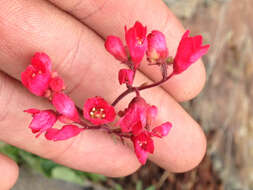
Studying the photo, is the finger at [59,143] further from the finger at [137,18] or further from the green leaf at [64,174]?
the finger at [137,18]

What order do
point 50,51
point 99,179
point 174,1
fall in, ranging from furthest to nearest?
1. point 174,1
2. point 99,179
3. point 50,51

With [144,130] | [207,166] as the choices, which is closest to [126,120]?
[144,130]

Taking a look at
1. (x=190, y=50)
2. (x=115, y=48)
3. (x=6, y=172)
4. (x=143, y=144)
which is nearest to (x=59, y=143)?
(x=6, y=172)

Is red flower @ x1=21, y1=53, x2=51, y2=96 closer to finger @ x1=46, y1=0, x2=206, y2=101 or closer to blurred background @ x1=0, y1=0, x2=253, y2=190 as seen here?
finger @ x1=46, y1=0, x2=206, y2=101

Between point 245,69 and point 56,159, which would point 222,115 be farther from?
point 56,159

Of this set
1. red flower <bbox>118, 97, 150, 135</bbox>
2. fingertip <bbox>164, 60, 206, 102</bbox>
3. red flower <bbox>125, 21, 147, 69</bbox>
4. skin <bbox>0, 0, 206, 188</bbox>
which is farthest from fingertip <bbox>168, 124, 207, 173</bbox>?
red flower <bbox>125, 21, 147, 69</bbox>

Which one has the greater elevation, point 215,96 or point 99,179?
point 215,96
